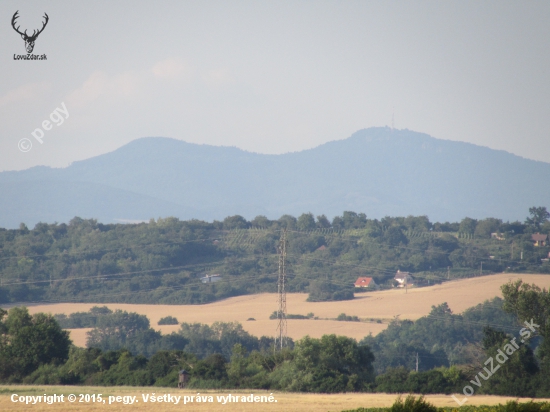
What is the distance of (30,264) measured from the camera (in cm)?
14338

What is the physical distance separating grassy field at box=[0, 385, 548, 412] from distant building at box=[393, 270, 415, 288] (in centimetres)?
9946

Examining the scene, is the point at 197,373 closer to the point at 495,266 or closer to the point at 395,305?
the point at 395,305

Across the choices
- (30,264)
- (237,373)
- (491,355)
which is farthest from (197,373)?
(30,264)

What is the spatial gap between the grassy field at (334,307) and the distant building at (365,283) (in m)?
4.15

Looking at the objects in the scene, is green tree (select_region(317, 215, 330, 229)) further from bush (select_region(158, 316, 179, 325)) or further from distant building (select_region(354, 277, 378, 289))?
bush (select_region(158, 316, 179, 325))

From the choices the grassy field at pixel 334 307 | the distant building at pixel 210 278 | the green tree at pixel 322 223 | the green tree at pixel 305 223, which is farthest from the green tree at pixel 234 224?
the grassy field at pixel 334 307

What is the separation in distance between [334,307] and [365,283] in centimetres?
2057

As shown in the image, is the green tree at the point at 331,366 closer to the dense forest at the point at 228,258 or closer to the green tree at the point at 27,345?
the green tree at the point at 27,345

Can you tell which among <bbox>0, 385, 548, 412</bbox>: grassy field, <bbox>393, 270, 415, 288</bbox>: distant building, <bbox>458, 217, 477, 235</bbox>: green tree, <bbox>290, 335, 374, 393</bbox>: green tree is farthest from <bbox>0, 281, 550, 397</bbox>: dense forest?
<bbox>458, 217, 477, 235</bbox>: green tree

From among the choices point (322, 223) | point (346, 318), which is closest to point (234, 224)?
point (322, 223)

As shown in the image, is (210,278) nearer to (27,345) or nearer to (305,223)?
(305,223)

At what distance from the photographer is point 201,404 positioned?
33.8 meters

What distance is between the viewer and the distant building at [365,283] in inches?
5364

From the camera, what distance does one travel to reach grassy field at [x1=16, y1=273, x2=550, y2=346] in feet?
327
